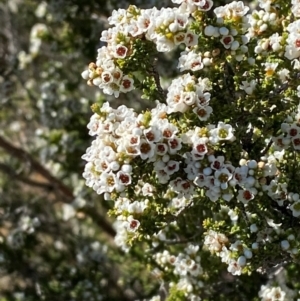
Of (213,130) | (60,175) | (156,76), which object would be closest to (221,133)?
(213,130)

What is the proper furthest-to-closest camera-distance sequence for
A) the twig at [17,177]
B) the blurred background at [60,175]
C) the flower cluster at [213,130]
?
the twig at [17,177]
the blurred background at [60,175]
the flower cluster at [213,130]

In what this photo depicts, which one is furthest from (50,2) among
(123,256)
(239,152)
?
(239,152)

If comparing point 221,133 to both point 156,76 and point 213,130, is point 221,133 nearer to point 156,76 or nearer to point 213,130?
point 213,130

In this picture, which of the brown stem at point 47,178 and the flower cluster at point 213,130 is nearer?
the flower cluster at point 213,130

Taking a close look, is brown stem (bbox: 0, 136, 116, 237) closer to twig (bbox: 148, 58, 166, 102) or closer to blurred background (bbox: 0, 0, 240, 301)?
blurred background (bbox: 0, 0, 240, 301)

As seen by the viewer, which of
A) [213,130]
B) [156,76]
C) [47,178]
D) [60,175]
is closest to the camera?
[213,130]

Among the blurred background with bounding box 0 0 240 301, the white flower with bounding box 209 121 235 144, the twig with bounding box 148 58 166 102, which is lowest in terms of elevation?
the white flower with bounding box 209 121 235 144

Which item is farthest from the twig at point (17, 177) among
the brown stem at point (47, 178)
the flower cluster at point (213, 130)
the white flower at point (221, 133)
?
the white flower at point (221, 133)

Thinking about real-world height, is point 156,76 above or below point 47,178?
below

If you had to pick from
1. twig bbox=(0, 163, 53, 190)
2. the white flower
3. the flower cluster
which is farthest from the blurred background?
the white flower

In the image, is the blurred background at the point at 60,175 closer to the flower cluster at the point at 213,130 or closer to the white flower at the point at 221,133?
the flower cluster at the point at 213,130

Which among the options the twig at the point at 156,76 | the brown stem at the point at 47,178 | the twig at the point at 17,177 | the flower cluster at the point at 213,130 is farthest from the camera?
the brown stem at the point at 47,178
